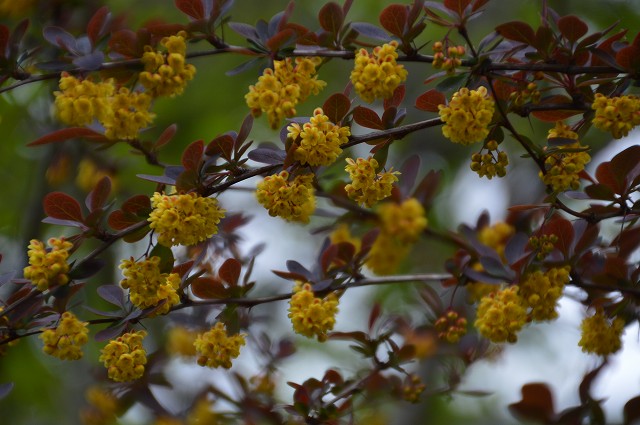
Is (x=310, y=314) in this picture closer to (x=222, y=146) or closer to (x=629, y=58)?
(x=222, y=146)

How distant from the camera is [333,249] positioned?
2.02 metres

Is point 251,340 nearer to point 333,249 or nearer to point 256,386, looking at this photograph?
point 256,386

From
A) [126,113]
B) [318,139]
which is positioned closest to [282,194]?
[318,139]

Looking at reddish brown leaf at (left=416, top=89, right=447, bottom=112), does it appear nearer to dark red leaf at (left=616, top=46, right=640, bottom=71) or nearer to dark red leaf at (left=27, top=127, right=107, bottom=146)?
dark red leaf at (left=616, top=46, right=640, bottom=71)

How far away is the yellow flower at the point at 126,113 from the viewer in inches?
70.9

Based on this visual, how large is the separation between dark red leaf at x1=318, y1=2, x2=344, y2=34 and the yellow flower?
451 millimetres

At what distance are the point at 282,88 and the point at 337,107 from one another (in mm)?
199

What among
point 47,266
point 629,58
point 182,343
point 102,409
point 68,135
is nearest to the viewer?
point 629,58

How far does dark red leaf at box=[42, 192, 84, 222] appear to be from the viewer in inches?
67.4

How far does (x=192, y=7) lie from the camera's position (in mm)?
1760

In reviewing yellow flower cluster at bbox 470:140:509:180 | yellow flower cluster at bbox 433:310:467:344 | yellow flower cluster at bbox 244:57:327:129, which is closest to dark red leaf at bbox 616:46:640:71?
yellow flower cluster at bbox 470:140:509:180

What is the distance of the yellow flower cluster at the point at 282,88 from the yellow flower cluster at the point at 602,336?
857 mm

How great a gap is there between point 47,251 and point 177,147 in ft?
9.14

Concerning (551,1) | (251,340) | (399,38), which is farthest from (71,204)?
(551,1)
